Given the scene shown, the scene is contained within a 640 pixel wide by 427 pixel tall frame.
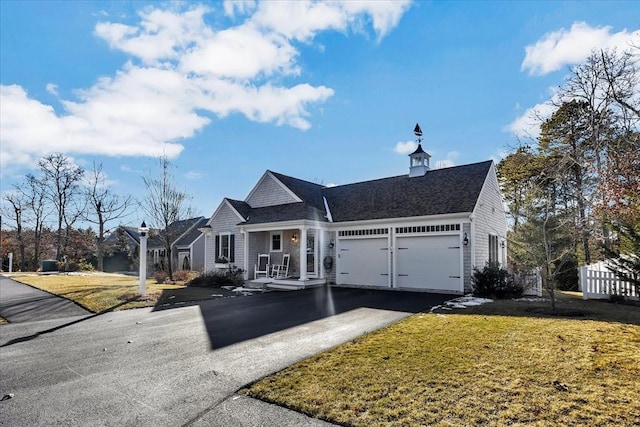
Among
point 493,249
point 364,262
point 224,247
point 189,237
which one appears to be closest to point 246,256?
point 224,247

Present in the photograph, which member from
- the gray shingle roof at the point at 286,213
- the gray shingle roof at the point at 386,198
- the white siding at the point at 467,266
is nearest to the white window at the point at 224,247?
the gray shingle roof at the point at 386,198

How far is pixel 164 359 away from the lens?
5289 mm

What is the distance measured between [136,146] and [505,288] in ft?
78.3

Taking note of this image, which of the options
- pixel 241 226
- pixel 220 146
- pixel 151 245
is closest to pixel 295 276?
pixel 241 226

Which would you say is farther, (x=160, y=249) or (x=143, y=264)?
(x=160, y=249)

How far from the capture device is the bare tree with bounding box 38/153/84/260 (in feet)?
104

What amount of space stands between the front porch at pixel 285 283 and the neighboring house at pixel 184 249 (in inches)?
603

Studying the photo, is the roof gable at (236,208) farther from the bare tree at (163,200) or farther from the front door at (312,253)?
the front door at (312,253)

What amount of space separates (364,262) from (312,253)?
256 cm

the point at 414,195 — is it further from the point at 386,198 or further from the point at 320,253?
the point at 320,253

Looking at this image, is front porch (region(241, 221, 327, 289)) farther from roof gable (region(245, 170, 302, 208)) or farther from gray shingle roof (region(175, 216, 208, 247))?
gray shingle roof (region(175, 216, 208, 247))

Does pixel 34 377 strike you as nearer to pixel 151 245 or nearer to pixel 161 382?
pixel 161 382

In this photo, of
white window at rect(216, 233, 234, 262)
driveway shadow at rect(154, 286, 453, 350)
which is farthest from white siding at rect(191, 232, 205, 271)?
driveway shadow at rect(154, 286, 453, 350)

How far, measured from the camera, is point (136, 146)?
2434 cm
